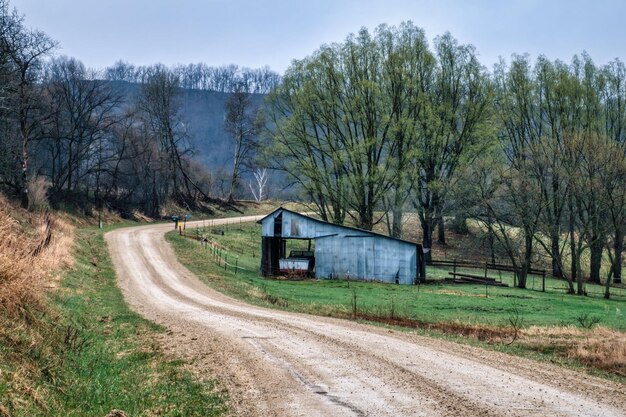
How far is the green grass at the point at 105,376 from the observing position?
922 cm

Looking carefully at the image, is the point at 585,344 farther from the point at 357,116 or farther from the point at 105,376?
the point at 357,116

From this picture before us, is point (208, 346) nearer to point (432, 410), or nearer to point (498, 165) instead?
point (432, 410)

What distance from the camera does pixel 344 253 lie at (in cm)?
4541

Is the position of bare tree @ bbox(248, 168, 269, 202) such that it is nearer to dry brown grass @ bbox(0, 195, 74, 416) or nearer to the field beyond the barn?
the field beyond the barn

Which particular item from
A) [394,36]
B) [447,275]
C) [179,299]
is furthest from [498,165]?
[179,299]

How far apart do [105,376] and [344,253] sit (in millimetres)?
34701

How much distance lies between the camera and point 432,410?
957 centimetres

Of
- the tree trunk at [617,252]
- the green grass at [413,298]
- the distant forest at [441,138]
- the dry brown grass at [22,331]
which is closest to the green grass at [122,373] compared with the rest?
the dry brown grass at [22,331]

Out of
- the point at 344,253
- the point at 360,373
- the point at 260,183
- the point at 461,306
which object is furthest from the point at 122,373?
the point at 260,183

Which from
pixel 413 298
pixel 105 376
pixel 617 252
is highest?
pixel 617 252

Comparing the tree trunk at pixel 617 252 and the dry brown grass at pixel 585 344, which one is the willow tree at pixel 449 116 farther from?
the dry brown grass at pixel 585 344

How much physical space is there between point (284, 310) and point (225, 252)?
2661 centimetres

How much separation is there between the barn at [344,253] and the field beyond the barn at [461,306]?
2.34 meters

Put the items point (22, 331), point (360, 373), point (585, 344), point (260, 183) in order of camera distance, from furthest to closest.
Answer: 1. point (260, 183)
2. point (585, 344)
3. point (360, 373)
4. point (22, 331)
